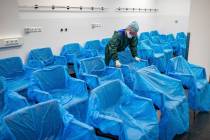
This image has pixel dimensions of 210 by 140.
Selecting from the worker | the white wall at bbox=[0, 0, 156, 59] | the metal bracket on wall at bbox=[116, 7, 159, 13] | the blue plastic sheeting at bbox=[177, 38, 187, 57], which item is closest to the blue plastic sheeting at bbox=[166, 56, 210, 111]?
the worker

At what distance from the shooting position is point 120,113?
7.48 ft

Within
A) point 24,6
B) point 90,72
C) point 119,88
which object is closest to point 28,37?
point 24,6

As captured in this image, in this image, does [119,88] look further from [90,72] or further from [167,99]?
[90,72]

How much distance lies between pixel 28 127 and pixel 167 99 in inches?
63.2

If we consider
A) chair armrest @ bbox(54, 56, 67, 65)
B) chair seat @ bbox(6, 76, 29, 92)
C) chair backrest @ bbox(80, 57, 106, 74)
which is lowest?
chair seat @ bbox(6, 76, 29, 92)

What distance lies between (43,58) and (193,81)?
2.77 metres

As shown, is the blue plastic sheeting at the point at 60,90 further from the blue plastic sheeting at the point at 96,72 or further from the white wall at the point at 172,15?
the white wall at the point at 172,15

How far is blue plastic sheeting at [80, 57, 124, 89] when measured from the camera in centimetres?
320

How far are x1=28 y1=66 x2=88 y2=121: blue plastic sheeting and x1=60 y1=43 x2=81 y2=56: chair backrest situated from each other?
197 cm

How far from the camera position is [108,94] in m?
2.24

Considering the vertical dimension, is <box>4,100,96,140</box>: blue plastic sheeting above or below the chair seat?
above

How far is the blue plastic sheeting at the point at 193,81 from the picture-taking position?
3.06 m

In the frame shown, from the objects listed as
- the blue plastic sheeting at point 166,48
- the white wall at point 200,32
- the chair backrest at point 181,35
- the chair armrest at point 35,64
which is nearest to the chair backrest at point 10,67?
the chair armrest at point 35,64

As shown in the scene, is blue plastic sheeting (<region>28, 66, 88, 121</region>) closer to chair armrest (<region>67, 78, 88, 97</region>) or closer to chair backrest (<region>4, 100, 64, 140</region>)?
chair armrest (<region>67, 78, 88, 97</region>)
